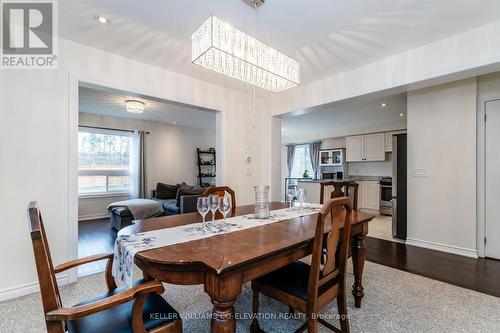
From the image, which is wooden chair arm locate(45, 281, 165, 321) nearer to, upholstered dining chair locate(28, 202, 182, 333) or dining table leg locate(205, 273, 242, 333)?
upholstered dining chair locate(28, 202, 182, 333)

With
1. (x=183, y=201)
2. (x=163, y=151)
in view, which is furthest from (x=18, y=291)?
(x=163, y=151)

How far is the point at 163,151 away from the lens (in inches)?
273

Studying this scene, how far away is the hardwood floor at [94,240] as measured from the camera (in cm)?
293

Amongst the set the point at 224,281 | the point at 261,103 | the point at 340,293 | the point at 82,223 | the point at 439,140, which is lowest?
the point at 82,223

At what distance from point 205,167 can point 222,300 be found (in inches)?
271

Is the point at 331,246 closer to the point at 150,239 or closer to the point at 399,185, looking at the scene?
the point at 150,239

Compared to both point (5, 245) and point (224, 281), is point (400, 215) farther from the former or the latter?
point (5, 245)

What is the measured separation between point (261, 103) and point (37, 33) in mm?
3099

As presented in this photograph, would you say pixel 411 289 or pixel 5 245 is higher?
pixel 5 245

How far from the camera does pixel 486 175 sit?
3139 millimetres

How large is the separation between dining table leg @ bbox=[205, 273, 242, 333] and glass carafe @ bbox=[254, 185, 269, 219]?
96 centimetres

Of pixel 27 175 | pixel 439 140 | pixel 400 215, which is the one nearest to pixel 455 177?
pixel 439 140

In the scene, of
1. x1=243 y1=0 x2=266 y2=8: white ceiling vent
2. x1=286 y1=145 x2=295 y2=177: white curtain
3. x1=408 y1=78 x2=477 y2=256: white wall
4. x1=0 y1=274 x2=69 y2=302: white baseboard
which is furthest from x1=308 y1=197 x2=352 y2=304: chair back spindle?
x1=286 y1=145 x2=295 y2=177: white curtain

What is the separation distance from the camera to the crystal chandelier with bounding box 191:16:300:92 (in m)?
1.71
